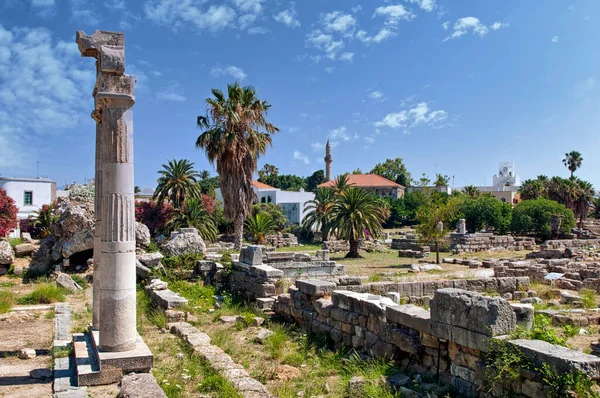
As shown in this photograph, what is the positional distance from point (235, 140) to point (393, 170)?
70733mm

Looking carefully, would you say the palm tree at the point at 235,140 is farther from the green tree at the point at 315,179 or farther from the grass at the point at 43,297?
the green tree at the point at 315,179

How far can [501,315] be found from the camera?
19.0ft

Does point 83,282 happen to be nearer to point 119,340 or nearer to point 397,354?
point 119,340

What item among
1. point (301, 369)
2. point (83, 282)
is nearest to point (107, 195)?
point (301, 369)

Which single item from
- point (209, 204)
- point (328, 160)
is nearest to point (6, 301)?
point (209, 204)

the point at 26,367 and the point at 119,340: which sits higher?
the point at 119,340

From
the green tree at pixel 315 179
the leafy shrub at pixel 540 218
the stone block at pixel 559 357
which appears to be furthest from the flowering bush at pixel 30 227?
the green tree at pixel 315 179

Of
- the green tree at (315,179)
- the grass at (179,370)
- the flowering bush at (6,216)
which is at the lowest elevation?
the grass at (179,370)

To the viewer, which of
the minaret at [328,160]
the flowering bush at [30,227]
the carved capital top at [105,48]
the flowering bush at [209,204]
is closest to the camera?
the carved capital top at [105,48]

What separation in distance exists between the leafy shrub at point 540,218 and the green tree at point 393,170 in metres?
49.1

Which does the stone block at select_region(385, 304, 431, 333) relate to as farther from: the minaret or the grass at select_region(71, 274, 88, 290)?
the minaret

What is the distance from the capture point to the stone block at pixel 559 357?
186 inches

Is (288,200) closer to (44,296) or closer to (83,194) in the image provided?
(83,194)

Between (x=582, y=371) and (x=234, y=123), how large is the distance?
77.5 feet
